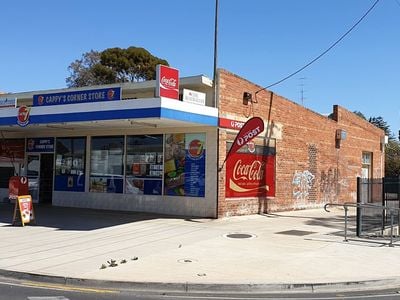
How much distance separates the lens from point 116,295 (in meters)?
8.13

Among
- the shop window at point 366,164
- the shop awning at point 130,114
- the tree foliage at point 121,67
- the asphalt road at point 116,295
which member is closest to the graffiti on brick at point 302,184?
the shop awning at point 130,114

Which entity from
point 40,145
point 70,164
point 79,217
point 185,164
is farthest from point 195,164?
point 40,145

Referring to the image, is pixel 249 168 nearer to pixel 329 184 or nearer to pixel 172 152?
pixel 172 152

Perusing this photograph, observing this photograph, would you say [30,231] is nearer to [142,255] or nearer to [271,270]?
[142,255]

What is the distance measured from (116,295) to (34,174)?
55.6 ft

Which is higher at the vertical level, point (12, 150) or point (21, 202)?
point (12, 150)

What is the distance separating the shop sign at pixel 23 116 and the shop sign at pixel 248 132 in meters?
7.42

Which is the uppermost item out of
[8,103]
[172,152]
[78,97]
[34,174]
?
[8,103]

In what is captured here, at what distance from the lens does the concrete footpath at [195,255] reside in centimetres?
888

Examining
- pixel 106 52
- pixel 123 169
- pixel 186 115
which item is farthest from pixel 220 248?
pixel 106 52

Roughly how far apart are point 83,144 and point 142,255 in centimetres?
1158

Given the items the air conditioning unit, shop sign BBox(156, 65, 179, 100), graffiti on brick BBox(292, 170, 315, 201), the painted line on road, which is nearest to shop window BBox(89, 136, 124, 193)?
shop sign BBox(156, 65, 179, 100)

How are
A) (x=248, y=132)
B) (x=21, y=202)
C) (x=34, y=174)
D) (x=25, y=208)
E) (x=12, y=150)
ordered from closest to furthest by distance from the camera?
1. (x=21, y=202)
2. (x=25, y=208)
3. (x=248, y=132)
4. (x=34, y=174)
5. (x=12, y=150)

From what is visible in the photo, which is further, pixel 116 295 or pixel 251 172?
pixel 251 172
